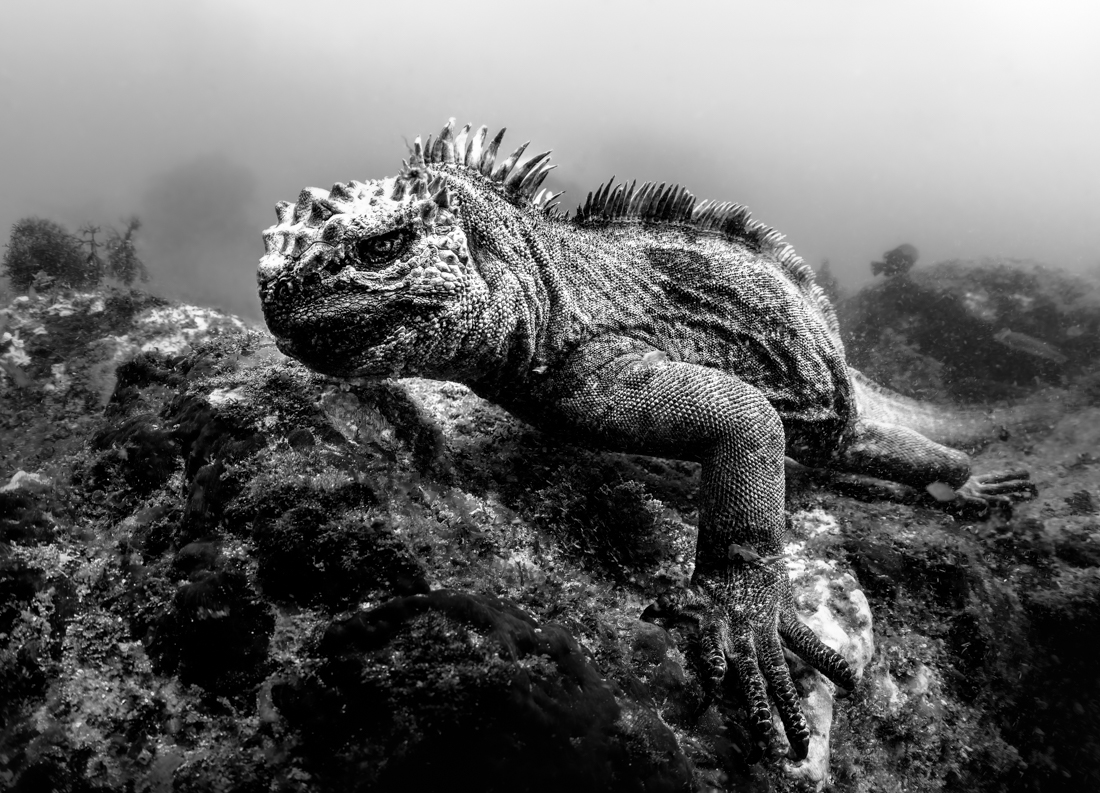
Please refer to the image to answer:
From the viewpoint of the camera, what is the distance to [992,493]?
4.01m

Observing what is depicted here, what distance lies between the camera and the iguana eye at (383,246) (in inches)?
93.3

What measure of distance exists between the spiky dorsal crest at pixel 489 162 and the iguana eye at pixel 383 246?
80 cm

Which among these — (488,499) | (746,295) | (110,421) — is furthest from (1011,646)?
(110,421)

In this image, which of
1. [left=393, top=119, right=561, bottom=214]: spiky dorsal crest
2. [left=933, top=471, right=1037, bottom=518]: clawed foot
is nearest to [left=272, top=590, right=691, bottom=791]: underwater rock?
[left=393, top=119, right=561, bottom=214]: spiky dorsal crest

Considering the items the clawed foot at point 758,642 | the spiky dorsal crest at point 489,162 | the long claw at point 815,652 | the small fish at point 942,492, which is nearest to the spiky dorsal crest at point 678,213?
the spiky dorsal crest at point 489,162

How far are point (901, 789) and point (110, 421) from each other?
15.4 feet

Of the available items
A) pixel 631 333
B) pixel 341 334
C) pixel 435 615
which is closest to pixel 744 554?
pixel 631 333

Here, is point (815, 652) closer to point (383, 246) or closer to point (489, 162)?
point (383, 246)

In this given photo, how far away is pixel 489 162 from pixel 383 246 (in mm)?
1176

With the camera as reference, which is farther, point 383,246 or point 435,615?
point 383,246

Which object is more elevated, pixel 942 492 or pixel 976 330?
pixel 976 330

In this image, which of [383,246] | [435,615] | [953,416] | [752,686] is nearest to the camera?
[435,615]

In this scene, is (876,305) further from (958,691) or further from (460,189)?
(460,189)

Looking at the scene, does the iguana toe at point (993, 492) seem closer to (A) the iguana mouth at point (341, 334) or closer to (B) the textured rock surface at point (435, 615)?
(B) the textured rock surface at point (435, 615)
